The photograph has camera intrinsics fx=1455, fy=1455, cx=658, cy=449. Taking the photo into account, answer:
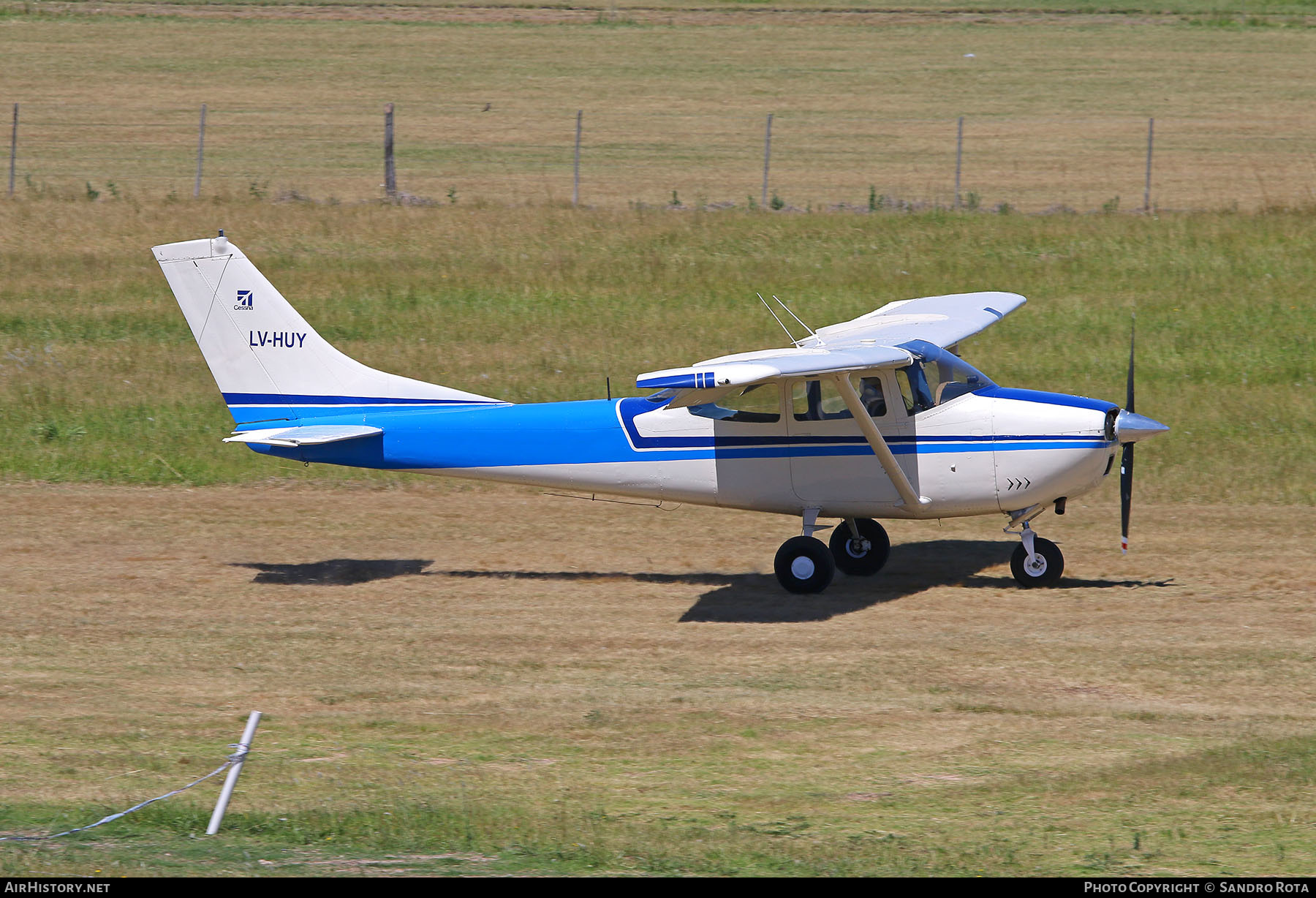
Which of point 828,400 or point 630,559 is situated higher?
point 828,400

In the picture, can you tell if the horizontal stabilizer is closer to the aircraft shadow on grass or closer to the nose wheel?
the aircraft shadow on grass

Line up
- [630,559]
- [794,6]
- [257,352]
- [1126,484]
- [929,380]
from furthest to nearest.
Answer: [794,6] → [630,559] → [257,352] → [929,380] → [1126,484]

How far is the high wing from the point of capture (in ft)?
34.9

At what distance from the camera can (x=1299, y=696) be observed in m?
9.85

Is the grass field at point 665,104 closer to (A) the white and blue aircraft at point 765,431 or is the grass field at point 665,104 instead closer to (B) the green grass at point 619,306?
(B) the green grass at point 619,306

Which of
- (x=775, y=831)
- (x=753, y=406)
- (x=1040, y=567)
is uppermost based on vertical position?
Result: (x=753, y=406)

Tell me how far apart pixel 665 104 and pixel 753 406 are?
102 feet

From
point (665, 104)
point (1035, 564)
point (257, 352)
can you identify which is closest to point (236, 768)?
point (257, 352)

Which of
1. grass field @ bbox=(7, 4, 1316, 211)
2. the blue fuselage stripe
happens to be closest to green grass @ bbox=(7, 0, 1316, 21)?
grass field @ bbox=(7, 4, 1316, 211)

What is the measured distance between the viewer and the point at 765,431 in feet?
41.3

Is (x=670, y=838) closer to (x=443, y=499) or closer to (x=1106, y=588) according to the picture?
(x=1106, y=588)

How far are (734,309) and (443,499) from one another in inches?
289

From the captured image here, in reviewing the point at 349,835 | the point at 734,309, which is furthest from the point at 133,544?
the point at 734,309

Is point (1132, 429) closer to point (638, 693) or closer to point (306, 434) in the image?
point (638, 693)
